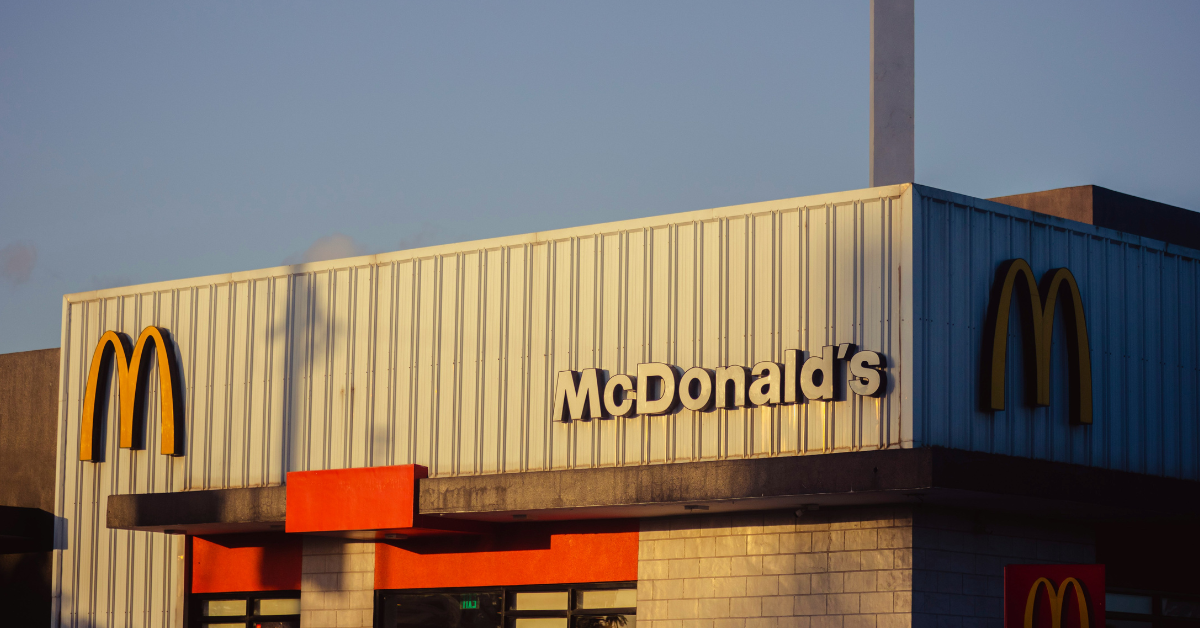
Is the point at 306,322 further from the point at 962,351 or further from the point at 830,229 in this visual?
the point at 962,351

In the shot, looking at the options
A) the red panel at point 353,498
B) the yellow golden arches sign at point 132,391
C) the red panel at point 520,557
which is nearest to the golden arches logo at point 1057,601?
the red panel at point 520,557

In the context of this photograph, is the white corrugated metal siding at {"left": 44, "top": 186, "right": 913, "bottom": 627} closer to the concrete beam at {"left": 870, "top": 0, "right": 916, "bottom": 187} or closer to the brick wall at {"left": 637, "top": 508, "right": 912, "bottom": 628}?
the brick wall at {"left": 637, "top": 508, "right": 912, "bottom": 628}

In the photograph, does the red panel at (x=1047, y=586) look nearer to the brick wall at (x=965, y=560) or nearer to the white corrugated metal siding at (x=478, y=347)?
the brick wall at (x=965, y=560)

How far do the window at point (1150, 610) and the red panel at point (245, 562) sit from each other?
39.9 ft

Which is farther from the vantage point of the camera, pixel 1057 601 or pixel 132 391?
pixel 132 391

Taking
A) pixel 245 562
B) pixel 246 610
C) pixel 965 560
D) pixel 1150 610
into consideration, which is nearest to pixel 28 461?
pixel 245 562

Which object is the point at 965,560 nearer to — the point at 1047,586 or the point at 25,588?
the point at 1047,586

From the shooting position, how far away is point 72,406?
25.4 meters

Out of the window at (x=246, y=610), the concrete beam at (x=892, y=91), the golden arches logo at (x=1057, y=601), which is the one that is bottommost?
the window at (x=246, y=610)

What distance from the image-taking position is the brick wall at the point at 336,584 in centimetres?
2309

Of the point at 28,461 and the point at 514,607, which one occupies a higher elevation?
the point at 28,461

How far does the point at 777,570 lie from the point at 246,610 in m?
9.68

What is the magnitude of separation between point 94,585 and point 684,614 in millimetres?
10892

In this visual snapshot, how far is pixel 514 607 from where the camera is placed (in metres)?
21.9
